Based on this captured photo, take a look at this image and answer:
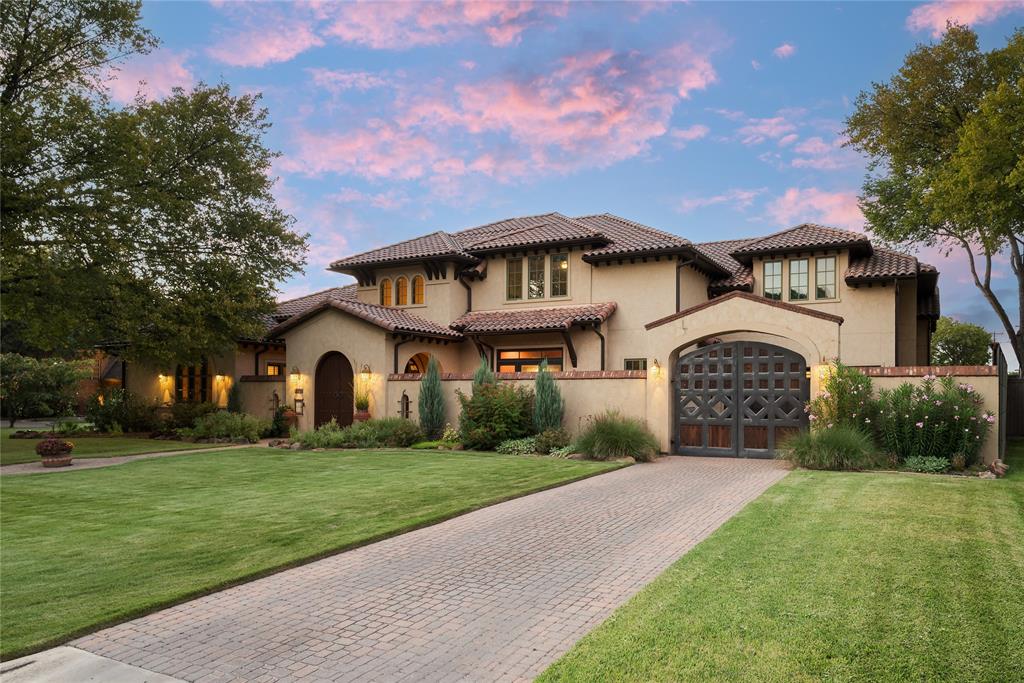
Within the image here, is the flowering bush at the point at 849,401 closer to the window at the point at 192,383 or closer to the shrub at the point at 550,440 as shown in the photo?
the shrub at the point at 550,440

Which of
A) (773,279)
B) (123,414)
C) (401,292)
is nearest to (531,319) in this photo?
(401,292)

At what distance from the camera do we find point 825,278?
21281 mm

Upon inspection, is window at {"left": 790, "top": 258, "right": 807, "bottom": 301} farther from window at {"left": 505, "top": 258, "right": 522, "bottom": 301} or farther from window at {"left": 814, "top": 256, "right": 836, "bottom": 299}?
window at {"left": 505, "top": 258, "right": 522, "bottom": 301}

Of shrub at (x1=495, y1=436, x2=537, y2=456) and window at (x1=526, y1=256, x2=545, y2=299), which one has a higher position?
window at (x1=526, y1=256, x2=545, y2=299)

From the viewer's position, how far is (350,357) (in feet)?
73.1

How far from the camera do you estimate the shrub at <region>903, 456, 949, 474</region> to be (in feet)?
41.9

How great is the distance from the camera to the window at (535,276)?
2359 centimetres

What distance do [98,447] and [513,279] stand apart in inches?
602

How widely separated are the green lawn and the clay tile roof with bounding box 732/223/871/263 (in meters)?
19.7

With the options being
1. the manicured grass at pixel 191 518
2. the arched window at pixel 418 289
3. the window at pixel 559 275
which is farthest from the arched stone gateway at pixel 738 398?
the arched window at pixel 418 289

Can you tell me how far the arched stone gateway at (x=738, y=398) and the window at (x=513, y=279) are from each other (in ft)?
28.3

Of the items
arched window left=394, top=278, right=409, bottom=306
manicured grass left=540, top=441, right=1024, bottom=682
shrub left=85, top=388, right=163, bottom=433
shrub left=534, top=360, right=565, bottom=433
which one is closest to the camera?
manicured grass left=540, top=441, right=1024, bottom=682

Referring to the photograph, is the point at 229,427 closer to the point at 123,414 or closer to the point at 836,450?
the point at 123,414

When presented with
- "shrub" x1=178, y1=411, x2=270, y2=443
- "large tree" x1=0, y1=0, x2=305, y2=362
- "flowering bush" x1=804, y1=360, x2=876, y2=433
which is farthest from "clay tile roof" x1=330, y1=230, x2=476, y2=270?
"flowering bush" x1=804, y1=360, x2=876, y2=433
